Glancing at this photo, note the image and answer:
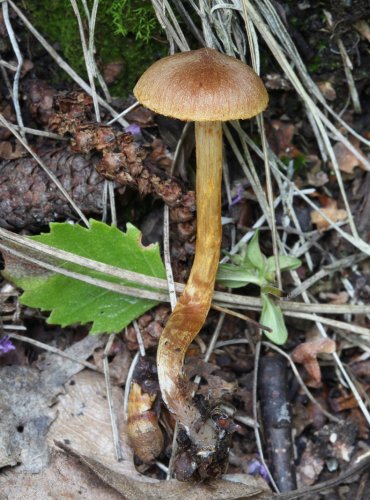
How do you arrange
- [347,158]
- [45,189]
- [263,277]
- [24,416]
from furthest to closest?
[347,158]
[263,277]
[45,189]
[24,416]

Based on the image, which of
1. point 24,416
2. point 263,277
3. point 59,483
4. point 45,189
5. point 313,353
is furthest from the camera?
point 313,353

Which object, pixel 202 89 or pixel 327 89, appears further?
pixel 327 89

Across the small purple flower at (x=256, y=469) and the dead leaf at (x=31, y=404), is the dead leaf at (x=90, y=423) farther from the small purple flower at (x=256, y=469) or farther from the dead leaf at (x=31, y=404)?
the small purple flower at (x=256, y=469)

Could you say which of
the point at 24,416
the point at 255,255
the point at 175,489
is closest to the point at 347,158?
the point at 255,255

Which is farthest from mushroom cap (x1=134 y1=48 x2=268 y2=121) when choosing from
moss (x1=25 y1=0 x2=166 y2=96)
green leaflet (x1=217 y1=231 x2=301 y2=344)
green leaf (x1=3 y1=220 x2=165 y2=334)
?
green leaflet (x1=217 y1=231 x2=301 y2=344)

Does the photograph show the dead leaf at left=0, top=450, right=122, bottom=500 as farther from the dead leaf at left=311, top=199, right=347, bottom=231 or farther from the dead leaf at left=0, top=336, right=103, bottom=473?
the dead leaf at left=311, top=199, right=347, bottom=231

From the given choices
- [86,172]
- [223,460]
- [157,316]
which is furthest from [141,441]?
[86,172]

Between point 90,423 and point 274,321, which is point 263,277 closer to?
point 274,321

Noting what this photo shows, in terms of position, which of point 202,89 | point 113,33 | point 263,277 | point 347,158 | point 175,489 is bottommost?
point 175,489
